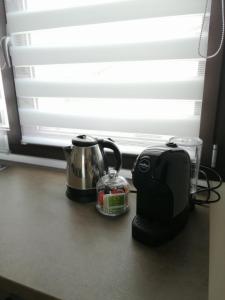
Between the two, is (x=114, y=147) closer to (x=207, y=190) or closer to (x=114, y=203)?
(x=114, y=203)

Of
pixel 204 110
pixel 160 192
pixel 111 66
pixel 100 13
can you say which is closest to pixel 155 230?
pixel 160 192

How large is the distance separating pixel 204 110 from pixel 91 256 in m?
0.64

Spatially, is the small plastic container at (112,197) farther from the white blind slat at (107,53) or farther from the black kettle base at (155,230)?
the white blind slat at (107,53)

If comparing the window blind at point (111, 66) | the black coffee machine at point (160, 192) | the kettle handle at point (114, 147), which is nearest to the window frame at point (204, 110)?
the window blind at point (111, 66)

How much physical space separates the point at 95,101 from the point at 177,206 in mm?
589

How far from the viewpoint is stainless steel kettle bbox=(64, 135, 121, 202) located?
0.87 metres

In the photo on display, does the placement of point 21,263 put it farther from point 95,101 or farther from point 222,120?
point 222,120

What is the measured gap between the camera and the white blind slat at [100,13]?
0.85m

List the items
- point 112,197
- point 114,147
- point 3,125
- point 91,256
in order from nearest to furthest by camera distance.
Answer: point 91,256
point 112,197
point 114,147
point 3,125

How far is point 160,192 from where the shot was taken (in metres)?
0.67

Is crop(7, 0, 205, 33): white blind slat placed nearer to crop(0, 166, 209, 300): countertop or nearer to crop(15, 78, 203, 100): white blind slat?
crop(15, 78, 203, 100): white blind slat

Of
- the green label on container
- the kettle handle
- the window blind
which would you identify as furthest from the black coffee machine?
the window blind

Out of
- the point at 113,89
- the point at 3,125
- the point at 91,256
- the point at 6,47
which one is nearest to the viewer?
the point at 91,256

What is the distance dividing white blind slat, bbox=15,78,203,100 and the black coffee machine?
31cm
